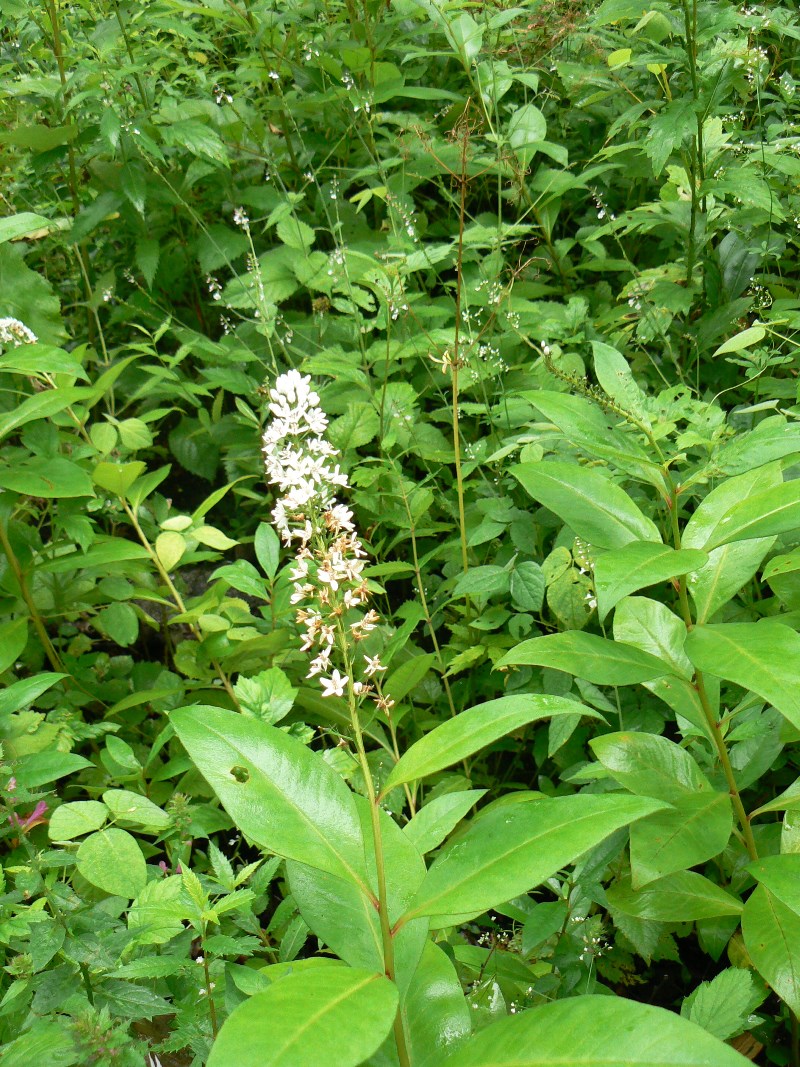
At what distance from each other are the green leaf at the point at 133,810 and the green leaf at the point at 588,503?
0.91m

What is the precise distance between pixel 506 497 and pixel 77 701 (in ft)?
4.27

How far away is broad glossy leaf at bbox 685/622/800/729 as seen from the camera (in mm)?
1191

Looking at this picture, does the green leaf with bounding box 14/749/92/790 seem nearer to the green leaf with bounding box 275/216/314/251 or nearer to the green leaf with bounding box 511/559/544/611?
the green leaf with bounding box 511/559/544/611

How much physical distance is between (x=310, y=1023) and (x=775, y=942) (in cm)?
76

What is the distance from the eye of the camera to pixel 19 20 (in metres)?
3.62

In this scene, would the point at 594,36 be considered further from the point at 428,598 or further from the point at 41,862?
the point at 41,862

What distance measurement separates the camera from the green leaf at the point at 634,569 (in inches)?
48.9

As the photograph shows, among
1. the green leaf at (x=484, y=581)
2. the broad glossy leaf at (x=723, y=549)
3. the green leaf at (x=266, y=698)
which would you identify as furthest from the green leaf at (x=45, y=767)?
the broad glossy leaf at (x=723, y=549)

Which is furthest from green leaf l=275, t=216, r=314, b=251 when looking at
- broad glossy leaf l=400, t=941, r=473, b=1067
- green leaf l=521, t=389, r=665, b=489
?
broad glossy leaf l=400, t=941, r=473, b=1067

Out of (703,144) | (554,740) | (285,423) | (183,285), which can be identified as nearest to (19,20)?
(183,285)

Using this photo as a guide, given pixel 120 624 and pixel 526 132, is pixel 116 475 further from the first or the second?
pixel 526 132

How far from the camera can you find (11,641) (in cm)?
221

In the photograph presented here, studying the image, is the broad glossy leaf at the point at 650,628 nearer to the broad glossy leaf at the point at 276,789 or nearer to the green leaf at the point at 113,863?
the broad glossy leaf at the point at 276,789

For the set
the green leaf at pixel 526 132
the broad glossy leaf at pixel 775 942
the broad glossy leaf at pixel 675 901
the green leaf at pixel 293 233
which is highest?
the green leaf at pixel 526 132
